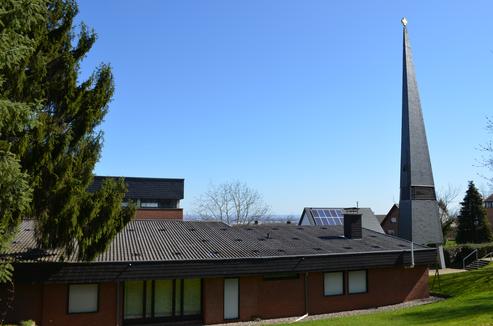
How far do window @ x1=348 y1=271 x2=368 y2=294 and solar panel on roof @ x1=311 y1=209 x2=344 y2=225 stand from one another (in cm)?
1973

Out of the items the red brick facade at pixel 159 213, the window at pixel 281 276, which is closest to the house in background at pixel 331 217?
the red brick facade at pixel 159 213

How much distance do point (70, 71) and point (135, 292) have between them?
27.5 feet

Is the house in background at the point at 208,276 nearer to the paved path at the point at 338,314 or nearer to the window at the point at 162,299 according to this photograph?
the window at the point at 162,299

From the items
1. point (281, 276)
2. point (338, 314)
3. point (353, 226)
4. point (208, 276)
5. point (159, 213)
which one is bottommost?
point (338, 314)

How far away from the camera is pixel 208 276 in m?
17.8

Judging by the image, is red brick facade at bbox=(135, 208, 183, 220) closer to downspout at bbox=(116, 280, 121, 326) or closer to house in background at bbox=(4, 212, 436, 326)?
house in background at bbox=(4, 212, 436, 326)

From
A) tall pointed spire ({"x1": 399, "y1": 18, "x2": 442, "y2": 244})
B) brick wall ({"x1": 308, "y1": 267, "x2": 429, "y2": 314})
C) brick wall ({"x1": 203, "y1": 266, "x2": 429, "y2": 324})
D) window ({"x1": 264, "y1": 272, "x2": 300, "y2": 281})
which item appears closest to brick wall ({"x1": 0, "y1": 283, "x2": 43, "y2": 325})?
brick wall ({"x1": 203, "y1": 266, "x2": 429, "y2": 324})

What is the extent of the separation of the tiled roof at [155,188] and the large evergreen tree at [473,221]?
29.9 metres

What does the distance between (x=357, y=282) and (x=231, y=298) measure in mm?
6311

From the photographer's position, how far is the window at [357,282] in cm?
2134

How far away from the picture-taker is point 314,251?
20859mm

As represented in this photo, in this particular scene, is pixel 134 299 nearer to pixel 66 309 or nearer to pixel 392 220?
pixel 66 309

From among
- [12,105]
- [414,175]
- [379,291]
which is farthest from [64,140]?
[414,175]

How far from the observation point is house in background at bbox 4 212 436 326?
1627 cm
